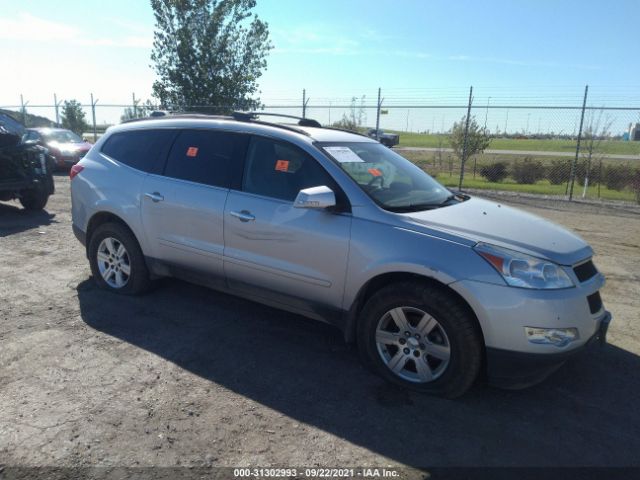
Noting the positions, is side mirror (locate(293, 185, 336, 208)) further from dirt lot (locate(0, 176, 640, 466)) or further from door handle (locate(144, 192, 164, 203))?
door handle (locate(144, 192, 164, 203))

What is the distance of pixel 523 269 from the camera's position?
10.1ft

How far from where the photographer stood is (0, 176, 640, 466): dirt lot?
8.98 ft

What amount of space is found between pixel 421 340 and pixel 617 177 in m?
14.4

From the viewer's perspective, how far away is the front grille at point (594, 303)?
127 inches

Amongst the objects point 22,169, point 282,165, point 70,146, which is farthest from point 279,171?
point 70,146

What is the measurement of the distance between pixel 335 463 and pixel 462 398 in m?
1.11

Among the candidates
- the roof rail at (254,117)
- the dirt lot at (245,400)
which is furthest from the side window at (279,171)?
the dirt lot at (245,400)

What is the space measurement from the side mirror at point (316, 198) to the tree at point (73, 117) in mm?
23955

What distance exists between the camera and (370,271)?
3.42 metres

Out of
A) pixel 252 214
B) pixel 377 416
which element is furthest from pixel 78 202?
pixel 377 416

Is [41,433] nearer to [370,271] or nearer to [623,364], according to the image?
[370,271]

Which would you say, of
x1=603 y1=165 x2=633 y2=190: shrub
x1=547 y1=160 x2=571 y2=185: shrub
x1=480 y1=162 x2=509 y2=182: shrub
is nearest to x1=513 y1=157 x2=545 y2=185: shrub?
x1=547 y1=160 x2=571 y2=185: shrub

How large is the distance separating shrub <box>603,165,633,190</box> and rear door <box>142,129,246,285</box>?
14199 millimetres

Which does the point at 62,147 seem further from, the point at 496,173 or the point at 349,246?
the point at 349,246
